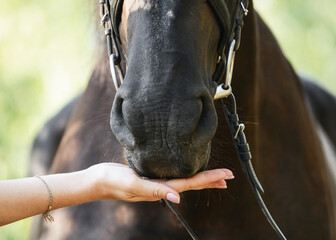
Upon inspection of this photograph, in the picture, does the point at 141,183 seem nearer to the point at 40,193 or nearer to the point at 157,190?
the point at 157,190

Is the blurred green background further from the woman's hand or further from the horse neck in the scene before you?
the woman's hand

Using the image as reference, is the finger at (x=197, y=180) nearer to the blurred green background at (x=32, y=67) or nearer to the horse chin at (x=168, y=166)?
the horse chin at (x=168, y=166)

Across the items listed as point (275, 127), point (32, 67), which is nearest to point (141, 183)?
point (275, 127)

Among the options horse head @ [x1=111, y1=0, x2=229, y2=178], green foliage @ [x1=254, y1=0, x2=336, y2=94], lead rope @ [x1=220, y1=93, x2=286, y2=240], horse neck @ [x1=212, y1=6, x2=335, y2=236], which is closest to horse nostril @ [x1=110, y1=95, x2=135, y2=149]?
horse head @ [x1=111, y1=0, x2=229, y2=178]

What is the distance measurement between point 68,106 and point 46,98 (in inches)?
104

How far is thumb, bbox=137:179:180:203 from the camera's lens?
1.37 m

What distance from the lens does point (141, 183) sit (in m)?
1.38

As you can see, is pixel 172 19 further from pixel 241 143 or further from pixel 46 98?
pixel 46 98

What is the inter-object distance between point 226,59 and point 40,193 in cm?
71

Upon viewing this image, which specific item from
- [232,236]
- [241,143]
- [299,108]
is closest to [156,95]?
[241,143]

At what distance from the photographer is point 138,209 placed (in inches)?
77.6

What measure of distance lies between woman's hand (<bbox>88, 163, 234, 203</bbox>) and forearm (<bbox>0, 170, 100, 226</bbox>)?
0.11 ft

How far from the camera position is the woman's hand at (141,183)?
1375 millimetres

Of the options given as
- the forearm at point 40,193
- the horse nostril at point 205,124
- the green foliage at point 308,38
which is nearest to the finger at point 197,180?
the horse nostril at point 205,124
